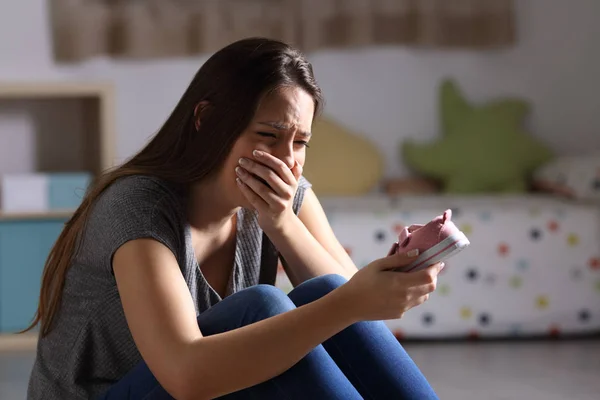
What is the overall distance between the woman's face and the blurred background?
5.14 feet

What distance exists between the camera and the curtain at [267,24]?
329 centimetres

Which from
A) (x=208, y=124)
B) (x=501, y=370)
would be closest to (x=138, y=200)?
(x=208, y=124)

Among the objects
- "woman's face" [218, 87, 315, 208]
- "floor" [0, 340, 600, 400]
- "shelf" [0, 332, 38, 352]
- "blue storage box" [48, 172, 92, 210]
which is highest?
"woman's face" [218, 87, 315, 208]

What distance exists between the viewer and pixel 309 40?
3.35 meters

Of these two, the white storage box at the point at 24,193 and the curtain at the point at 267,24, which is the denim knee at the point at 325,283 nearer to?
the white storage box at the point at 24,193

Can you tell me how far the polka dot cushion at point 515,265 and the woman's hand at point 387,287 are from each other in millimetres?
1713

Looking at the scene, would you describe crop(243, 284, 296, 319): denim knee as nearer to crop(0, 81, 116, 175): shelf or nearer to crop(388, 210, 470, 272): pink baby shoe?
crop(388, 210, 470, 272): pink baby shoe

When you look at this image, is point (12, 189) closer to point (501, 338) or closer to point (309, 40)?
point (309, 40)

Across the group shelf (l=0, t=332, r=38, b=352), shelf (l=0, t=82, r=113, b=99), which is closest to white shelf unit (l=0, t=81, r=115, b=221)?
shelf (l=0, t=82, r=113, b=99)

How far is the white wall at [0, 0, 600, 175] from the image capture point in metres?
3.38

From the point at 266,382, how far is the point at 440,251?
263 millimetres

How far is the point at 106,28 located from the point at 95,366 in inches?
89.3

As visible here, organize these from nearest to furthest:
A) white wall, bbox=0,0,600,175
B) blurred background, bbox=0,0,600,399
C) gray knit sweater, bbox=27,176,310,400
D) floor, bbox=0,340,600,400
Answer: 1. gray knit sweater, bbox=27,176,310,400
2. floor, bbox=0,340,600,400
3. blurred background, bbox=0,0,600,399
4. white wall, bbox=0,0,600,175

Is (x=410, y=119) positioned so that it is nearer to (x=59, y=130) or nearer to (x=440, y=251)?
(x=59, y=130)
